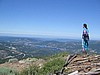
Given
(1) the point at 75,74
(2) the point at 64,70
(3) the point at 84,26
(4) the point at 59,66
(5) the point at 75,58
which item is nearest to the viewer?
(1) the point at 75,74

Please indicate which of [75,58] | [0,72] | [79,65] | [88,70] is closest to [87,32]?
[75,58]

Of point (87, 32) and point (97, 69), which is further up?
point (87, 32)

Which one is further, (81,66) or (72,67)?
(72,67)

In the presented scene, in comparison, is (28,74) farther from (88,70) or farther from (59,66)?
(88,70)

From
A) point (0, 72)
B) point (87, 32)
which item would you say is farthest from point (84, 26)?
point (0, 72)

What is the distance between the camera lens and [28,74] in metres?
12.5

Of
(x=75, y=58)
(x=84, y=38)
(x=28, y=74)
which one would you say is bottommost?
(x=28, y=74)

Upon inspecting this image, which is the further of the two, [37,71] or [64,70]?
[37,71]

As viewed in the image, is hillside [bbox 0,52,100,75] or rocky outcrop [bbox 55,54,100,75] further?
hillside [bbox 0,52,100,75]

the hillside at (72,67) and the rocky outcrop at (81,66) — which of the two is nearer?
the rocky outcrop at (81,66)

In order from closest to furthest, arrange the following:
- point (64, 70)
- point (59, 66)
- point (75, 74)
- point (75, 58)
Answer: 1. point (75, 74)
2. point (64, 70)
3. point (59, 66)
4. point (75, 58)

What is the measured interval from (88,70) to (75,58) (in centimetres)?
261

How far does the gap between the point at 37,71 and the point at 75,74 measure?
3.70m

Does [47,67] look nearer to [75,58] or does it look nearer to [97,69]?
[75,58]
